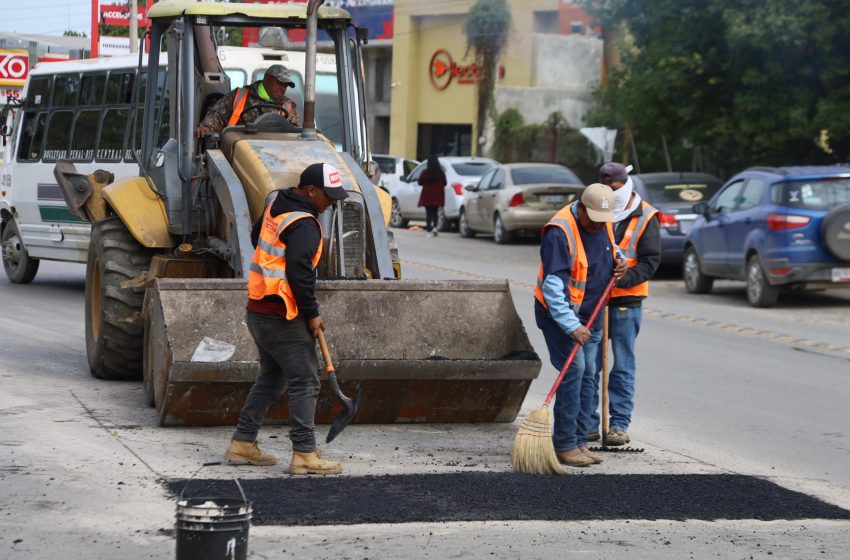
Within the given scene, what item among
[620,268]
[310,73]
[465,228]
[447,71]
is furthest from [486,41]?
[620,268]

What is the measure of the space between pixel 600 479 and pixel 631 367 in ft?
4.13

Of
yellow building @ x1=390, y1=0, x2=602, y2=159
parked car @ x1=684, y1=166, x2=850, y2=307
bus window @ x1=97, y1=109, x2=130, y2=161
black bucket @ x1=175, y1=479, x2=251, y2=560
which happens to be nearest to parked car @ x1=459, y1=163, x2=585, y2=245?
parked car @ x1=684, y1=166, x2=850, y2=307

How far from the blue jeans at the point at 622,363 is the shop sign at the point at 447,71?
38363 millimetres

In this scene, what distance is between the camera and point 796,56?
2316 cm

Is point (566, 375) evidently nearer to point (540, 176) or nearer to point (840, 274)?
point (840, 274)

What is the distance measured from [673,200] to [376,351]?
45.5ft

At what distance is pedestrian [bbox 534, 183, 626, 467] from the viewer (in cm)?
844

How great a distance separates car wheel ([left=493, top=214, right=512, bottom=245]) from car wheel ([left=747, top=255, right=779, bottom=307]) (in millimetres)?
10629

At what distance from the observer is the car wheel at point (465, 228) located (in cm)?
3171

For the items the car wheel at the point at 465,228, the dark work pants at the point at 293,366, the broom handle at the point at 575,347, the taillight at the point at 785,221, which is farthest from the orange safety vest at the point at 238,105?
the car wheel at the point at 465,228

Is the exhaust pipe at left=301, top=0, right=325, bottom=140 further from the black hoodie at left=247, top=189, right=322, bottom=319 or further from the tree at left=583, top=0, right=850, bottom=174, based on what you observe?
the tree at left=583, top=0, right=850, bottom=174

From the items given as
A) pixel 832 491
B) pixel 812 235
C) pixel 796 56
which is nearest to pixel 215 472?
pixel 832 491

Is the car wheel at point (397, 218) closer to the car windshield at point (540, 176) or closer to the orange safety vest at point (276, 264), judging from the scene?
the car windshield at point (540, 176)

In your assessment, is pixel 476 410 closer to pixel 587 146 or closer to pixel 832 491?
pixel 832 491
